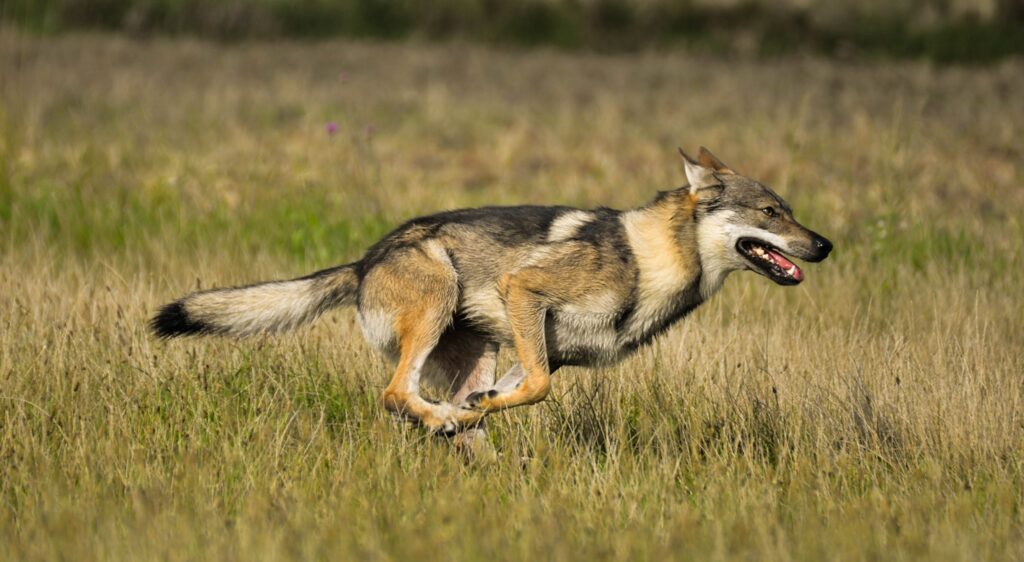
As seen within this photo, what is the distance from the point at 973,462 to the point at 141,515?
349cm

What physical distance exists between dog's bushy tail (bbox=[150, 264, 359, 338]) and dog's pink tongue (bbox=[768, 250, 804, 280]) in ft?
6.30

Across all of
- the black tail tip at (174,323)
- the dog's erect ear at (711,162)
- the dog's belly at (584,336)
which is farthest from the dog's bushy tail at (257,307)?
the dog's erect ear at (711,162)

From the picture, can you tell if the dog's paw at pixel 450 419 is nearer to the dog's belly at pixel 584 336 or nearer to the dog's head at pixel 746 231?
the dog's belly at pixel 584 336

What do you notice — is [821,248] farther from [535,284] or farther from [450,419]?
[450,419]

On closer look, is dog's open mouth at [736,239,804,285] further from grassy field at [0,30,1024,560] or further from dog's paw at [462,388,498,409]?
dog's paw at [462,388,498,409]

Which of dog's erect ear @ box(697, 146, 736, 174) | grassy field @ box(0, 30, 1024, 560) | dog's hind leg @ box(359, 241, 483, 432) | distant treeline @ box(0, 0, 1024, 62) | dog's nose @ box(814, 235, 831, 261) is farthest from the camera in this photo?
distant treeline @ box(0, 0, 1024, 62)

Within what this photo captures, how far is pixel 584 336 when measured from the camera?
5621mm

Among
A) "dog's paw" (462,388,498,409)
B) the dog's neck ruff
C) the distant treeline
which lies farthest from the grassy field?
the distant treeline

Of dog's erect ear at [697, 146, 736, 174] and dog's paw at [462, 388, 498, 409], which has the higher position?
dog's erect ear at [697, 146, 736, 174]

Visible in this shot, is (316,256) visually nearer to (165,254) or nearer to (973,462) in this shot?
(165,254)

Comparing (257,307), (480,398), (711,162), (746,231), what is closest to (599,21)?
(711,162)

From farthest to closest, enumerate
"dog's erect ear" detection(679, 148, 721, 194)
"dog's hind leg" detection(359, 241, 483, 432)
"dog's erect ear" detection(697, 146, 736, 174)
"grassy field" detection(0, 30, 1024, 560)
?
"dog's erect ear" detection(697, 146, 736, 174)
"dog's erect ear" detection(679, 148, 721, 194)
"dog's hind leg" detection(359, 241, 483, 432)
"grassy field" detection(0, 30, 1024, 560)

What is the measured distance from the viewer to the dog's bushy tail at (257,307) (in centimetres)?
557

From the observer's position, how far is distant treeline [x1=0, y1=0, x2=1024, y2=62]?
874 inches
